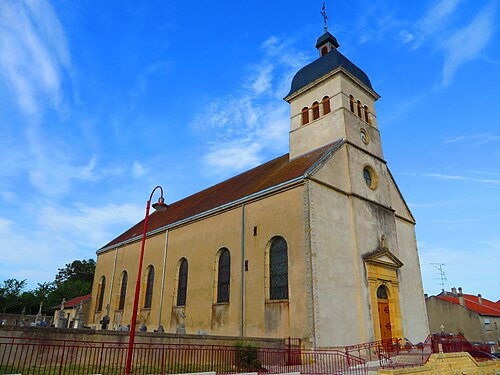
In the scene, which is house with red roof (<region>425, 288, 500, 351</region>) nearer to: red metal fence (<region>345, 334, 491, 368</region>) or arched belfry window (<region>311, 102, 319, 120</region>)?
red metal fence (<region>345, 334, 491, 368</region>)

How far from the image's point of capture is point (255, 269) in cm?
1583

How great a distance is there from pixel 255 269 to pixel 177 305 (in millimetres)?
6717

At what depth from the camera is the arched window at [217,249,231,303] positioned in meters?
17.4

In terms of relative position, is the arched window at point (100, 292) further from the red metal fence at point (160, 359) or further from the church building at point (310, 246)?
the red metal fence at point (160, 359)

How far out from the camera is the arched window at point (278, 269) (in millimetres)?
14594

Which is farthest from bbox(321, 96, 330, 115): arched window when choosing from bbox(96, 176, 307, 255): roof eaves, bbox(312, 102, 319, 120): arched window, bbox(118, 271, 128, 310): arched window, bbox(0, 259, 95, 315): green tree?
bbox(0, 259, 95, 315): green tree

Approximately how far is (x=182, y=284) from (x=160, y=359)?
9.55 meters

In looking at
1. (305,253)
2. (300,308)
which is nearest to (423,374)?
(300,308)

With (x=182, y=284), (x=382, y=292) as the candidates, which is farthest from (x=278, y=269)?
(x=182, y=284)

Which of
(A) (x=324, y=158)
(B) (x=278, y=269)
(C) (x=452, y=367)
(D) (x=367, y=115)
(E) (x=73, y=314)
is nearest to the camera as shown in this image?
(C) (x=452, y=367)

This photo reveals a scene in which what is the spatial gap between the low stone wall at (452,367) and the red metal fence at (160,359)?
4.47 ft

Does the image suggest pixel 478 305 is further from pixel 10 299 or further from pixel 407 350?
pixel 10 299

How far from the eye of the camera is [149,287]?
2309 cm

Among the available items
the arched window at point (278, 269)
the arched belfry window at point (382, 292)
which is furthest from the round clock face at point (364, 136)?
the arched window at point (278, 269)
